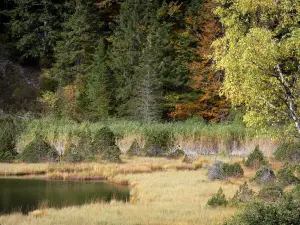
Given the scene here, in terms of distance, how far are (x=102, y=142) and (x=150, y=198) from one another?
8.90 meters

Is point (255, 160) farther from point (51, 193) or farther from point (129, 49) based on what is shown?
point (129, 49)

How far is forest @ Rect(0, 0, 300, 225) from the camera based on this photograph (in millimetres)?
12359

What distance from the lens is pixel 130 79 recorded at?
36.7m

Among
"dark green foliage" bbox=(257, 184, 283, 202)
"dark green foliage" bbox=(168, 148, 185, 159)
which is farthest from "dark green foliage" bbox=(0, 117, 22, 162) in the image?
"dark green foliage" bbox=(257, 184, 283, 202)

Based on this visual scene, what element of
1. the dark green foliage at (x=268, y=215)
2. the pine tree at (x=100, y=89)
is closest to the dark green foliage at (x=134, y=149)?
the pine tree at (x=100, y=89)

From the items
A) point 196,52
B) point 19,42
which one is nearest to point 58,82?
point 19,42

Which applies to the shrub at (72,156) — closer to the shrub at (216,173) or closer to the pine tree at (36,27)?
the shrub at (216,173)

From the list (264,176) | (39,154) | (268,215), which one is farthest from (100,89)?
(268,215)

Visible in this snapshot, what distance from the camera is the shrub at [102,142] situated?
23281 mm

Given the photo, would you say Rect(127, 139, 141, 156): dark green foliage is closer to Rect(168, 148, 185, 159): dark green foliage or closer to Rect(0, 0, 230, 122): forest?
Rect(168, 148, 185, 159): dark green foliage

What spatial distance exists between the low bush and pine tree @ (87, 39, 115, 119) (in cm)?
1069

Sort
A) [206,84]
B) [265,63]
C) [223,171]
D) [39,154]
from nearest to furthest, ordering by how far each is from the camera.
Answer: [265,63], [223,171], [39,154], [206,84]

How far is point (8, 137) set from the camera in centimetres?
2383

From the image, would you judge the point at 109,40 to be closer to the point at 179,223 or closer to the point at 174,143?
the point at 174,143
